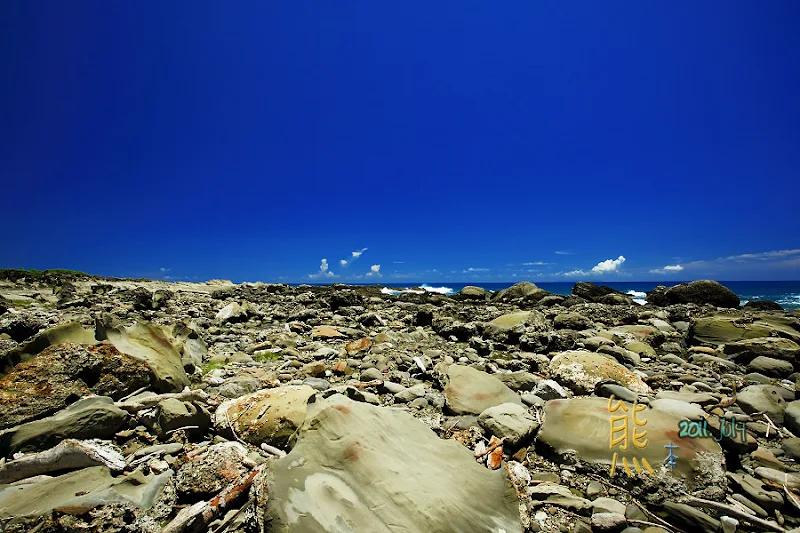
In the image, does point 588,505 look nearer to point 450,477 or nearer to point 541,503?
point 541,503

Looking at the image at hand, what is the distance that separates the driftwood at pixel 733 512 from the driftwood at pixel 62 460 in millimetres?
4667

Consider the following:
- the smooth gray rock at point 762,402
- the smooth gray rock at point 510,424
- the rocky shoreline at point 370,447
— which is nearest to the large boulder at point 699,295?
the rocky shoreline at point 370,447

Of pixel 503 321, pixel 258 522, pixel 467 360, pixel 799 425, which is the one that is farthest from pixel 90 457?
pixel 503 321

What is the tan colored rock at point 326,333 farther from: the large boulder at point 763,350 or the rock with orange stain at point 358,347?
the large boulder at point 763,350

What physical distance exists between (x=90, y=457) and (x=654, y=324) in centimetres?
1517

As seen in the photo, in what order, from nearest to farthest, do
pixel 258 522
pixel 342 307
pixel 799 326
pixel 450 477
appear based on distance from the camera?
pixel 258 522, pixel 450 477, pixel 799 326, pixel 342 307

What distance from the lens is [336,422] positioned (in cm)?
292

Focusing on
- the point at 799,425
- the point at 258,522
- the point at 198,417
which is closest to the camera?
the point at 258,522

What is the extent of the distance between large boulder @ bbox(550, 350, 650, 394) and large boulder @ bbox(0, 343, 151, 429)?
5842 millimetres

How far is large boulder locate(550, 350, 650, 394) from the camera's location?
5047 mm

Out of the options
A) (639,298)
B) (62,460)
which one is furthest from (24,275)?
(639,298)

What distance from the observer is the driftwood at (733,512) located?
2498 millimetres

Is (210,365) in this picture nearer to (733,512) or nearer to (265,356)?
(265,356)

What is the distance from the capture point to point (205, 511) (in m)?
2.37
